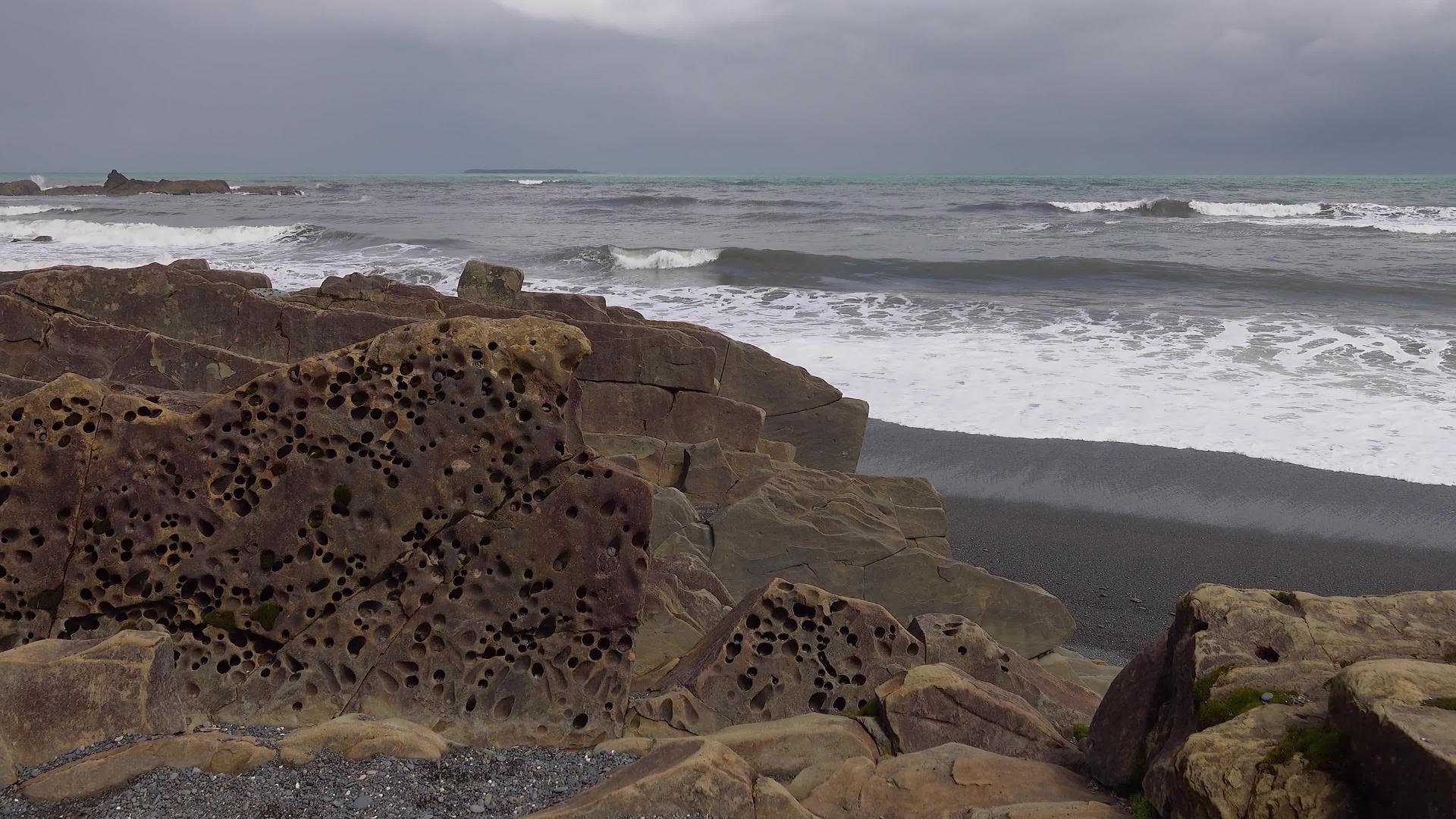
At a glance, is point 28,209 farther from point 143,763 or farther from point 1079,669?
point 143,763

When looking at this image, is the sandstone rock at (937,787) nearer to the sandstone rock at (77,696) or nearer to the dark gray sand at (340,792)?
the dark gray sand at (340,792)

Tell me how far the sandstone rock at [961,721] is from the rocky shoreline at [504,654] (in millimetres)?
13

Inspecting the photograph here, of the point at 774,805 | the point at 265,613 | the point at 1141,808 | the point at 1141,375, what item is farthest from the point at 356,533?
the point at 1141,375

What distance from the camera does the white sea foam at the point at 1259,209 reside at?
48812 millimetres

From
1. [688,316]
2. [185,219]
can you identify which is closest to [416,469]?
[688,316]

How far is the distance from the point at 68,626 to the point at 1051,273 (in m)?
23.5

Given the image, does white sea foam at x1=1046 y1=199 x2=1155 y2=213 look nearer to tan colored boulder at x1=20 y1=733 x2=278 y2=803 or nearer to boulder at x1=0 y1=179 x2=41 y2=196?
tan colored boulder at x1=20 y1=733 x2=278 y2=803

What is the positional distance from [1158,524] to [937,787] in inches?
239

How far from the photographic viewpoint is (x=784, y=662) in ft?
15.4

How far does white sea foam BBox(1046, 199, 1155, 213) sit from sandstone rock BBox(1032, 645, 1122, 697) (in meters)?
46.2

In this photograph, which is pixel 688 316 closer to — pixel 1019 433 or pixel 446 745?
pixel 1019 433

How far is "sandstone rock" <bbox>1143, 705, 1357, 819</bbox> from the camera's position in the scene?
106 inches

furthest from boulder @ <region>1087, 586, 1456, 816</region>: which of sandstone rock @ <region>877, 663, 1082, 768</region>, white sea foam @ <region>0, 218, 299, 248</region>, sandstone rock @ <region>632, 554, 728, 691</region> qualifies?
white sea foam @ <region>0, 218, 299, 248</region>

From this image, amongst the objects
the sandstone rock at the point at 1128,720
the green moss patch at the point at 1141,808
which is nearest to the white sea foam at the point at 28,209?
the sandstone rock at the point at 1128,720
